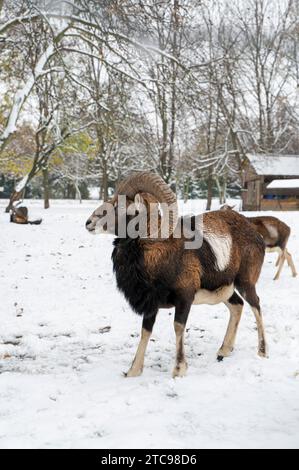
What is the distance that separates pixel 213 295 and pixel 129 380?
1.51 meters

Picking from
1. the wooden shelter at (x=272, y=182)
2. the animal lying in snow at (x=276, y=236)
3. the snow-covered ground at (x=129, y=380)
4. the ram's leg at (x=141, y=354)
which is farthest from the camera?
the wooden shelter at (x=272, y=182)

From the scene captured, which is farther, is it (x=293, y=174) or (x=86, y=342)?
(x=293, y=174)

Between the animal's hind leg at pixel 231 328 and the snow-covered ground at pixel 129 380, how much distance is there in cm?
11

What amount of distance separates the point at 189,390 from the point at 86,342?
228 centimetres

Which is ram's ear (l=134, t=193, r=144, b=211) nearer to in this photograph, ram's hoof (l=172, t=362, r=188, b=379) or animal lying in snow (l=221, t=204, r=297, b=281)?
ram's hoof (l=172, t=362, r=188, b=379)

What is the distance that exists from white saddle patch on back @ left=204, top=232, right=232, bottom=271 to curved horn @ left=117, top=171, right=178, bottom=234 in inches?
24.2

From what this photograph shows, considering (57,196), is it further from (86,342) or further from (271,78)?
(86,342)

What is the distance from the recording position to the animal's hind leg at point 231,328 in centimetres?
555

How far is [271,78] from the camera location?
36062mm

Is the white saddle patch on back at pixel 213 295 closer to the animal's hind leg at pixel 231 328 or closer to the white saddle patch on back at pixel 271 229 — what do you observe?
the animal's hind leg at pixel 231 328

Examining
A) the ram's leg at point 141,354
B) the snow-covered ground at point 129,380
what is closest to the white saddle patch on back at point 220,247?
the ram's leg at point 141,354

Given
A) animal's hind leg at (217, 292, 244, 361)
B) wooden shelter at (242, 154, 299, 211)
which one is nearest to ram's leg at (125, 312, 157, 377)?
animal's hind leg at (217, 292, 244, 361)

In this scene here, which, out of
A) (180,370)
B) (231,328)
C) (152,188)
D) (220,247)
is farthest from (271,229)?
(180,370)
